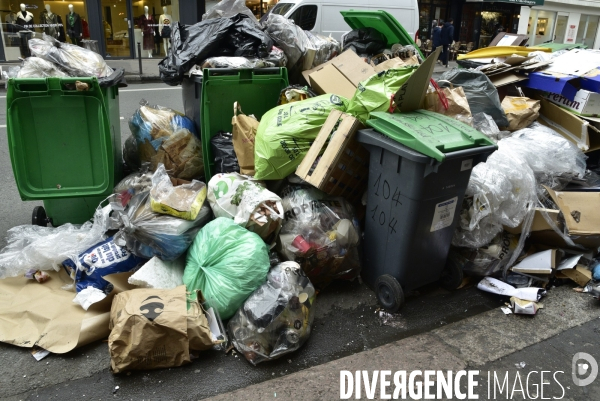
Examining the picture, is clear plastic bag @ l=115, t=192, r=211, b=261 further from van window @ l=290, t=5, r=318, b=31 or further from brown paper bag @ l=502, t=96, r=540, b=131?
van window @ l=290, t=5, r=318, b=31

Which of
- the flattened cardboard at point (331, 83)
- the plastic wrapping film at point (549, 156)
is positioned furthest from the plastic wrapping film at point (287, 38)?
the plastic wrapping film at point (549, 156)

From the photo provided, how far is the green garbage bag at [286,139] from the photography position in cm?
315

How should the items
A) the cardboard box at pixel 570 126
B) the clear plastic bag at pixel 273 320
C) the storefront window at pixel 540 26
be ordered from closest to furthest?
the clear plastic bag at pixel 273 320 → the cardboard box at pixel 570 126 → the storefront window at pixel 540 26

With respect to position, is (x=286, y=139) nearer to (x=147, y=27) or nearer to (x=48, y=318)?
(x=48, y=318)

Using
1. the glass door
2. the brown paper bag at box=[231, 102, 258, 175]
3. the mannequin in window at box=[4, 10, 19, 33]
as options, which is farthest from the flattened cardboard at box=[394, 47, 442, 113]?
the glass door

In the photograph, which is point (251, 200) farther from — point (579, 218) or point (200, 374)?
point (579, 218)

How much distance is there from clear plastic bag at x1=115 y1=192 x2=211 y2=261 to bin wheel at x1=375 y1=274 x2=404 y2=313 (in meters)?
1.23

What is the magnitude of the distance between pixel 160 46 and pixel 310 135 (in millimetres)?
13205

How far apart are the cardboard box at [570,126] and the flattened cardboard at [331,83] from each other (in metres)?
2.08

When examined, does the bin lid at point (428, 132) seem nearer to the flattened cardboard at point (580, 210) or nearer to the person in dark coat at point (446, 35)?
the flattened cardboard at point (580, 210)

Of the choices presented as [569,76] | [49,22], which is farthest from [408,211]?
[49,22]

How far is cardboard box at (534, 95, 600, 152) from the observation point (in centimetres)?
429

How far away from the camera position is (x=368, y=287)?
3.29 metres

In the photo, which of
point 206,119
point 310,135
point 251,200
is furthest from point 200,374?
point 206,119
